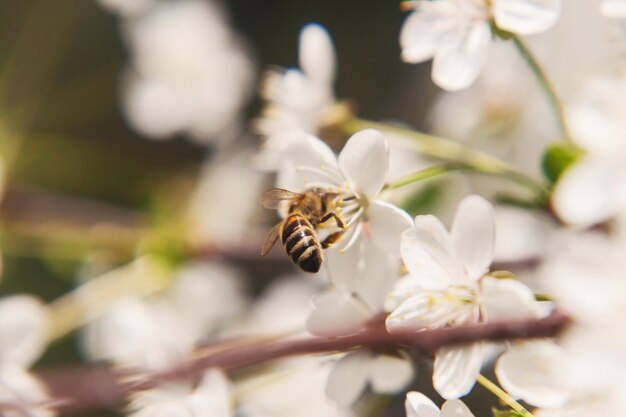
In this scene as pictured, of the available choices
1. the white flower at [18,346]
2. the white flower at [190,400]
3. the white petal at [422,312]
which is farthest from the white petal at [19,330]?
the white petal at [422,312]

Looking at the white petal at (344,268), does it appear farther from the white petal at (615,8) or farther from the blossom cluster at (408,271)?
the white petal at (615,8)

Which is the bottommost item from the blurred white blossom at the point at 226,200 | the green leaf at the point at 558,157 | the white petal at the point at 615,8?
the blurred white blossom at the point at 226,200

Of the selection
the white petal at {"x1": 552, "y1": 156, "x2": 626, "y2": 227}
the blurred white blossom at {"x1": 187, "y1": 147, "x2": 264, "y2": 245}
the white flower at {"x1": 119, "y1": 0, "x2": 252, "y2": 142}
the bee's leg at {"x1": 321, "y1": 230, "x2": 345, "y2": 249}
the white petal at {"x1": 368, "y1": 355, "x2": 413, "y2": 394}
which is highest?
the white petal at {"x1": 552, "y1": 156, "x2": 626, "y2": 227}

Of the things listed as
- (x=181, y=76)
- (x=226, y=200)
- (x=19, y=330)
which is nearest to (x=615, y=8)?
(x=19, y=330)

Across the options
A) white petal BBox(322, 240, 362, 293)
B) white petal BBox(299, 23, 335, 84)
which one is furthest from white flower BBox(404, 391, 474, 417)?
white petal BBox(299, 23, 335, 84)

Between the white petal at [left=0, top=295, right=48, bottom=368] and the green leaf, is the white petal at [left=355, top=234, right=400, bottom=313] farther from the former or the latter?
the white petal at [left=0, top=295, right=48, bottom=368]

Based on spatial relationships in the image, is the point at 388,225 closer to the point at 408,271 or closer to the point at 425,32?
the point at 408,271
